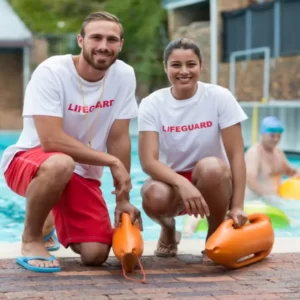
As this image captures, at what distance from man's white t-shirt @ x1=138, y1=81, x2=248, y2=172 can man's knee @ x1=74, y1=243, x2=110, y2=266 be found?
0.72 metres

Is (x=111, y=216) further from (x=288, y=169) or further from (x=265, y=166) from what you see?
(x=288, y=169)

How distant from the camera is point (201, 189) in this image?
A: 14.2ft

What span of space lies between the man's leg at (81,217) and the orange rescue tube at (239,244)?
628 millimetres

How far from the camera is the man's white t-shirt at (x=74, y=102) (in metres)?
4.17

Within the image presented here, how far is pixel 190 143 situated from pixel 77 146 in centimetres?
72

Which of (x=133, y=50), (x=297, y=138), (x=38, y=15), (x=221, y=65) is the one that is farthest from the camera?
(x=38, y=15)

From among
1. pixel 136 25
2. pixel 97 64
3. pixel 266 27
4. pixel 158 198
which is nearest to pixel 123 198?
pixel 158 198

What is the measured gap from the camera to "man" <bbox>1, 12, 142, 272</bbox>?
411 cm

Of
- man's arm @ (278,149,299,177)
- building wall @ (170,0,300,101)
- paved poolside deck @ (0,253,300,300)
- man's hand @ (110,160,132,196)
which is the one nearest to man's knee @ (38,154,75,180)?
man's hand @ (110,160,132,196)

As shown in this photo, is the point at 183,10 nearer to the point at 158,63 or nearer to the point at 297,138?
the point at 158,63

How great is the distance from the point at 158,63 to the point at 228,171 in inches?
829

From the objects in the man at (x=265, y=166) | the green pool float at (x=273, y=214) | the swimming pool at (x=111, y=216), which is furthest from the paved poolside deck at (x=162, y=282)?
the man at (x=265, y=166)

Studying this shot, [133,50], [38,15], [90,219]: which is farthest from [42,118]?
[38,15]

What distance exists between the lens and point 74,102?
4.25 metres
